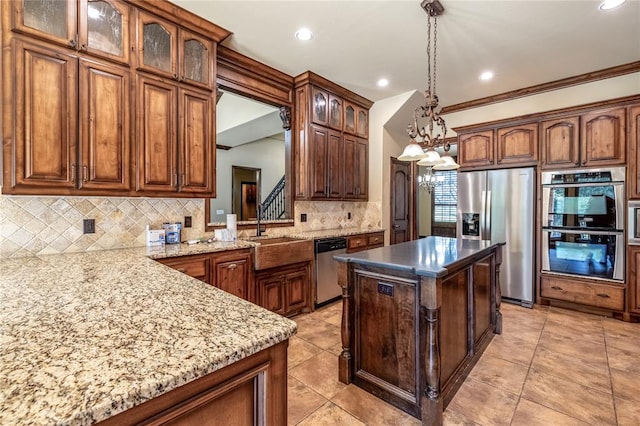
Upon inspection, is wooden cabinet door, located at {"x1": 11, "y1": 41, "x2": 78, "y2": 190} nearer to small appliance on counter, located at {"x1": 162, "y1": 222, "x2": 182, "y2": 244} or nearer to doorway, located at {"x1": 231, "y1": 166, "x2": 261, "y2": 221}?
small appliance on counter, located at {"x1": 162, "y1": 222, "x2": 182, "y2": 244}

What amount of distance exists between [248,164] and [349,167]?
12.3ft

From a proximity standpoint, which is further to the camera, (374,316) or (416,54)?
(416,54)

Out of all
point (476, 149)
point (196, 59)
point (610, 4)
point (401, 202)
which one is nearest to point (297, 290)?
point (196, 59)

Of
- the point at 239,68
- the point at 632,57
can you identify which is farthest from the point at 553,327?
the point at 239,68

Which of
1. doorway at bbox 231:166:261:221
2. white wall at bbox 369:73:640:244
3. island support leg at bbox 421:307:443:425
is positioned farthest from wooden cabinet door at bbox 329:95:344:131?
doorway at bbox 231:166:261:221

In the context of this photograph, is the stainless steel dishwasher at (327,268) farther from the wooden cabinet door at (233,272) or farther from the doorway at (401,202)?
the doorway at (401,202)

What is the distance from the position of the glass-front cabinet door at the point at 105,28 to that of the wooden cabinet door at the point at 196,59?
429 mm

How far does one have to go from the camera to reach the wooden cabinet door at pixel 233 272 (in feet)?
8.66

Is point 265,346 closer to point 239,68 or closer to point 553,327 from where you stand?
point 239,68

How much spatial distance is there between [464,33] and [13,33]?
3.56 m

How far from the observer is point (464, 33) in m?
2.91

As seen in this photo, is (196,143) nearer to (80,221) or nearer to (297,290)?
(80,221)

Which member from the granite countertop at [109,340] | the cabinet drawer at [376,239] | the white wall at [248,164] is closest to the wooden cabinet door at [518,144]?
the cabinet drawer at [376,239]

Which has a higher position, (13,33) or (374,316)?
(13,33)
